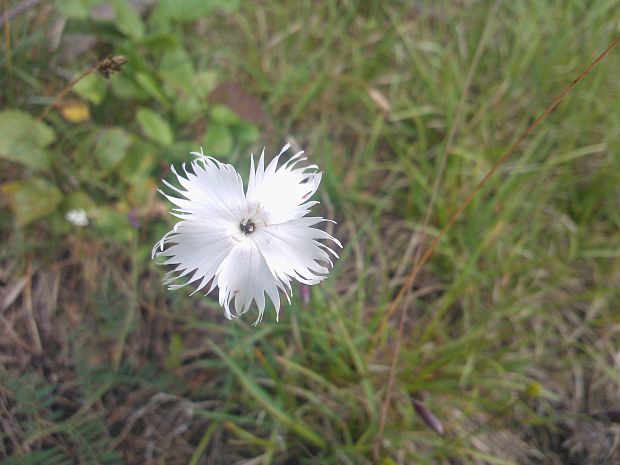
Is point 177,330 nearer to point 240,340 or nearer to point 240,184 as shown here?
point 240,340

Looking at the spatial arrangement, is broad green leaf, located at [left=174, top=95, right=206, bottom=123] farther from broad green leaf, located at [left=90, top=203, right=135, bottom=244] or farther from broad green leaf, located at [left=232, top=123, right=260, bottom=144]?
broad green leaf, located at [left=90, top=203, right=135, bottom=244]

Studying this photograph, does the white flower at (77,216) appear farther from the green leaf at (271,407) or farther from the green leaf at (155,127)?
the green leaf at (271,407)

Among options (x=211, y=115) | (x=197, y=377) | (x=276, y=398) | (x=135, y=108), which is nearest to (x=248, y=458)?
(x=276, y=398)

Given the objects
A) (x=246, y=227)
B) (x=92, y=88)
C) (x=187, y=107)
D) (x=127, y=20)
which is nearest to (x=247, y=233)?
(x=246, y=227)

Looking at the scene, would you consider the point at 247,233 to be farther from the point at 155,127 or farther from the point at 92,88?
the point at 92,88

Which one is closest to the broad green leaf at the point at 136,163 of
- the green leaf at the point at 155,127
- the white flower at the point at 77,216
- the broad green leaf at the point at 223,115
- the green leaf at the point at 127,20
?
the green leaf at the point at 155,127

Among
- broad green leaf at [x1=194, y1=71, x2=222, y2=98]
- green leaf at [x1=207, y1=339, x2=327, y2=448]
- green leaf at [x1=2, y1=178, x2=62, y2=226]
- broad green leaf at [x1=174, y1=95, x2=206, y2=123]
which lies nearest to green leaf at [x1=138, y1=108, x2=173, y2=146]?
broad green leaf at [x1=174, y1=95, x2=206, y2=123]
